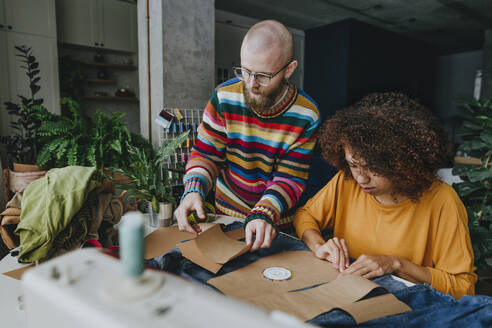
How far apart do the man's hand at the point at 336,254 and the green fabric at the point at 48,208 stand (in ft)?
2.66

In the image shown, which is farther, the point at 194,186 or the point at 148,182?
the point at 148,182

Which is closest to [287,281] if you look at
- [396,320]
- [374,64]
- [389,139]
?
[396,320]

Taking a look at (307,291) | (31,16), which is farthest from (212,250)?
(31,16)

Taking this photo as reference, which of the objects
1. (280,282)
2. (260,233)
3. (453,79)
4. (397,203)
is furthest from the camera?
(453,79)

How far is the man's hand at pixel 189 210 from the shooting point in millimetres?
1102

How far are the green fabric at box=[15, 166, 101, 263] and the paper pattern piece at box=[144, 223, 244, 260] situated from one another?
27 centimetres

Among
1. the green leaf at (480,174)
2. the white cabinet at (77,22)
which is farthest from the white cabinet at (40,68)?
the green leaf at (480,174)

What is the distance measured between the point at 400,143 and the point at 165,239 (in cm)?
92

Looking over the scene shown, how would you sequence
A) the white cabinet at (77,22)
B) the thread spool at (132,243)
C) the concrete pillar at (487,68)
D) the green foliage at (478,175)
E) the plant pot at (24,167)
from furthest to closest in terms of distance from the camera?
the concrete pillar at (487,68) → the white cabinet at (77,22) → the plant pot at (24,167) → the green foliage at (478,175) → the thread spool at (132,243)

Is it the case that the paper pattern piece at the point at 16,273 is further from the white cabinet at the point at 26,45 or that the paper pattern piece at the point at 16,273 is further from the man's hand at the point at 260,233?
the white cabinet at the point at 26,45

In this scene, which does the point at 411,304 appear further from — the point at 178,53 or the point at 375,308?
the point at 178,53

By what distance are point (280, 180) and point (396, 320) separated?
0.72 metres

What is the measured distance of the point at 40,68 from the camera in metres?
4.05

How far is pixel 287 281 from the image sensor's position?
0.92 meters
